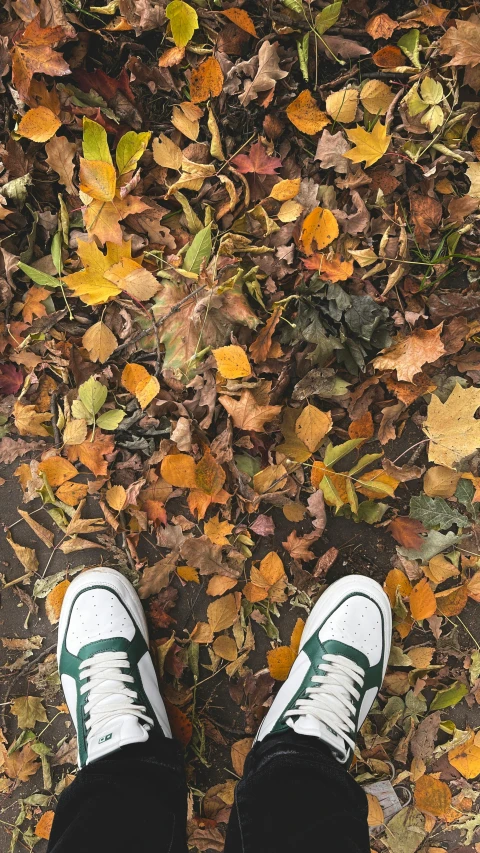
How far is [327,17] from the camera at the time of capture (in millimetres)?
1487

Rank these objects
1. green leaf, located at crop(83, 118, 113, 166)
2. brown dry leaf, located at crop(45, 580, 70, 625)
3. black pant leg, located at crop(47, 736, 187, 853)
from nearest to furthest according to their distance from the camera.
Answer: black pant leg, located at crop(47, 736, 187, 853) < green leaf, located at crop(83, 118, 113, 166) < brown dry leaf, located at crop(45, 580, 70, 625)

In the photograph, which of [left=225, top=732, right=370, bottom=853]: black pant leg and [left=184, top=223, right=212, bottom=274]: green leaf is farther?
[left=184, top=223, right=212, bottom=274]: green leaf

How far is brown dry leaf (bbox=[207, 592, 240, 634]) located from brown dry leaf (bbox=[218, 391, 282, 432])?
0.51 m

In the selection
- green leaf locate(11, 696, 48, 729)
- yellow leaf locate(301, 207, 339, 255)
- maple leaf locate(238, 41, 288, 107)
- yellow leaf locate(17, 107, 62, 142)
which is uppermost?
maple leaf locate(238, 41, 288, 107)

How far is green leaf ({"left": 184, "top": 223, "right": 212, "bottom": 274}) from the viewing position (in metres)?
1.49

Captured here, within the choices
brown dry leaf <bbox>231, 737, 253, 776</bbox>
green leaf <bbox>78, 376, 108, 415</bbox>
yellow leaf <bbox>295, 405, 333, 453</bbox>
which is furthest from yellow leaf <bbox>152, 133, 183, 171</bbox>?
brown dry leaf <bbox>231, 737, 253, 776</bbox>

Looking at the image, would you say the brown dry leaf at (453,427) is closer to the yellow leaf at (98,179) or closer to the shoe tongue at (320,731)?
the shoe tongue at (320,731)

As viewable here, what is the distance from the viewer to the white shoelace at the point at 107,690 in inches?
59.8

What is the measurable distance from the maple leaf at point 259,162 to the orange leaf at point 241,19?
31 cm

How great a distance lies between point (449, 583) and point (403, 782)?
614 millimetres

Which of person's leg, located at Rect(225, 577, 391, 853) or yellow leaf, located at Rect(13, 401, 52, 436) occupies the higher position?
yellow leaf, located at Rect(13, 401, 52, 436)

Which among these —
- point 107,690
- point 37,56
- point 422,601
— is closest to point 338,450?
point 422,601

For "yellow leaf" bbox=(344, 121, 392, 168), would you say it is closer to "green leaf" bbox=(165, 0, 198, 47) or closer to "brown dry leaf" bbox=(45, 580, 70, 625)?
"green leaf" bbox=(165, 0, 198, 47)

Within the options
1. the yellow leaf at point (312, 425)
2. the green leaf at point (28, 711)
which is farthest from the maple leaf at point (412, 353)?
the green leaf at point (28, 711)
